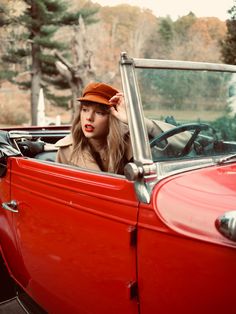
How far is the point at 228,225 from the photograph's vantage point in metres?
1.32

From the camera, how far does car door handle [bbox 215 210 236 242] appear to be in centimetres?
131

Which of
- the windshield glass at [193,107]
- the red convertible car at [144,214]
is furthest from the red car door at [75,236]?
the windshield glass at [193,107]

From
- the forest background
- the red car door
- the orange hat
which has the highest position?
the forest background

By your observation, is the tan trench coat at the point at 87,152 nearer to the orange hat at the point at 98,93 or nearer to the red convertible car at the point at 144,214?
the red convertible car at the point at 144,214

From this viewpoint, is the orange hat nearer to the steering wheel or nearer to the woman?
the woman

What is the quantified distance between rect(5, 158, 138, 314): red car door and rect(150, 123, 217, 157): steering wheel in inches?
12.4

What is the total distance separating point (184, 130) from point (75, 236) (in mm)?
717

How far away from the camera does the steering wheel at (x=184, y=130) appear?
193 cm

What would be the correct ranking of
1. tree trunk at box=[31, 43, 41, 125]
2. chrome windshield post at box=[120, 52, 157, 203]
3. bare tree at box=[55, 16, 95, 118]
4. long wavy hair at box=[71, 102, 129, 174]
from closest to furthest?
chrome windshield post at box=[120, 52, 157, 203] < long wavy hair at box=[71, 102, 129, 174] < bare tree at box=[55, 16, 95, 118] < tree trunk at box=[31, 43, 41, 125]

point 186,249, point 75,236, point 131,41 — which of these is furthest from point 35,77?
Answer: point 186,249

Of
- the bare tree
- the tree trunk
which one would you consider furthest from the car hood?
the tree trunk

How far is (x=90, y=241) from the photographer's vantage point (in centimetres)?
181

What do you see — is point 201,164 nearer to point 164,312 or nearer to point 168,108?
point 168,108

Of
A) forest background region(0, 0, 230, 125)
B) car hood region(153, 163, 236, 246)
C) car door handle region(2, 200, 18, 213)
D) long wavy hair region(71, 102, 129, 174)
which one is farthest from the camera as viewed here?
forest background region(0, 0, 230, 125)
